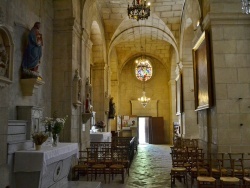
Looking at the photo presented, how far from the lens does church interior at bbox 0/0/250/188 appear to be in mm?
4758

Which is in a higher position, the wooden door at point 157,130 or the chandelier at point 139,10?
the chandelier at point 139,10

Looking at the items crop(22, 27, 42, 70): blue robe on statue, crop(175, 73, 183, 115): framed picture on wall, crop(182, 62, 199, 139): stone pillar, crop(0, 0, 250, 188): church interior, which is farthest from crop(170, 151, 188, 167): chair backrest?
crop(175, 73, 183, 115): framed picture on wall

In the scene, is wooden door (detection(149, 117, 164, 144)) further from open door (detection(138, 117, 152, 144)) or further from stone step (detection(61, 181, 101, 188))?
stone step (detection(61, 181, 101, 188))

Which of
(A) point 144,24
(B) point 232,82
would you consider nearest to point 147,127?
(A) point 144,24

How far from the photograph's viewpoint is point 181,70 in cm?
1320

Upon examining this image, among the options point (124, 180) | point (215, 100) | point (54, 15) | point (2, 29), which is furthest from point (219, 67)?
point (2, 29)

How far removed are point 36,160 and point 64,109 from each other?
3.12 m

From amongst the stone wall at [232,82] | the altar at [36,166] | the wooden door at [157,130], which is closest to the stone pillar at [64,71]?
the altar at [36,166]

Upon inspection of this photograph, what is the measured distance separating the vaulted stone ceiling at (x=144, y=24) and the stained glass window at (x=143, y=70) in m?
1.96

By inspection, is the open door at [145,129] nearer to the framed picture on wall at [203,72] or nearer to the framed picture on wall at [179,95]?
the framed picture on wall at [179,95]

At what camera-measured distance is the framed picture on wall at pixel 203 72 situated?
7.48m

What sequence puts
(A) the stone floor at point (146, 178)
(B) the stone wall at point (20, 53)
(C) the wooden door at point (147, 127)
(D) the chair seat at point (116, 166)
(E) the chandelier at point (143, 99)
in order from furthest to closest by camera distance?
(C) the wooden door at point (147, 127) < (E) the chandelier at point (143, 99) < (D) the chair seat at point (116, 166) < (A) the stone floor at point (146, 178) < (B) the stone wall at point (20, 53)

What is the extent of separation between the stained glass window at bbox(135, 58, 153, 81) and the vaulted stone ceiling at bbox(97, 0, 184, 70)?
1956 millimetres

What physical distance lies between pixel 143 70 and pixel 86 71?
1126 cm
